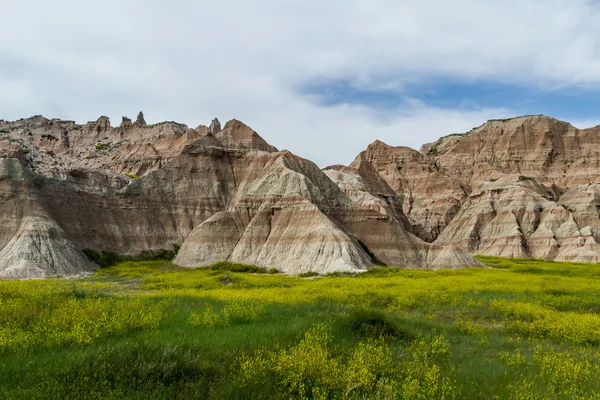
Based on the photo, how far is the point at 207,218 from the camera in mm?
78312

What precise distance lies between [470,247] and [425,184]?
44.6 m

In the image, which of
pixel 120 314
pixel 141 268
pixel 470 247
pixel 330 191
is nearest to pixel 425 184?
pixel 470 247

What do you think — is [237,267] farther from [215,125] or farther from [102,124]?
[102,124]

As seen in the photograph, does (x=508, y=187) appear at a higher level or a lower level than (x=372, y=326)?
higher

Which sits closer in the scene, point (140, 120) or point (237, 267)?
point (237, 267)

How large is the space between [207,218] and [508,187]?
86.1 metres

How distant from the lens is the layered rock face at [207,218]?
184ft

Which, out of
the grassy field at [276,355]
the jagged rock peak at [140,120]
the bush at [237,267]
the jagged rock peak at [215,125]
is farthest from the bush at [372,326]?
the jagged rock peak at [140,120]

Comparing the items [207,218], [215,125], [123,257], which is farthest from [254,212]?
[215,125]

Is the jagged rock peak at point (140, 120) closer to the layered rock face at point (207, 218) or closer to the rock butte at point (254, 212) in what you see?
the rock butte at point (254, 212)

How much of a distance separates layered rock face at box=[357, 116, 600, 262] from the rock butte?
1.63 feet

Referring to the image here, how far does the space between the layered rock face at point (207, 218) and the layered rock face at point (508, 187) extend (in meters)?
42.9

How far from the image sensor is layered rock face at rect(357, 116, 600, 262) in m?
108

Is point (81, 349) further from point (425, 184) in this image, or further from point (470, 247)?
point (425, 184)
